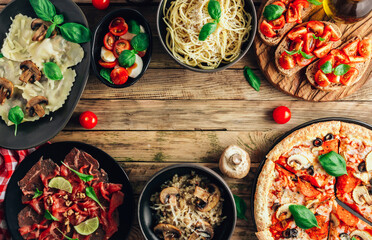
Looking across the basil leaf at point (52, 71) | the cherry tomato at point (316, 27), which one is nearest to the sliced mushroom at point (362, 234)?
the cherry tomato at point (316, 27)

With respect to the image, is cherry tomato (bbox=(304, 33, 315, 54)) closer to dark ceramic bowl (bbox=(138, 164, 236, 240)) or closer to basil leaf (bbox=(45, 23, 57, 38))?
dark ceramic bowl (bbox=(138, 164, 236, 240))

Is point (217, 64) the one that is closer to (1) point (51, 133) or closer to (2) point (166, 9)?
(2) point (166, 9)

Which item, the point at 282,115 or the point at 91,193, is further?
the point at 282,115

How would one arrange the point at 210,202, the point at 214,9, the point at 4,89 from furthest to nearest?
the point at 210,202, the point at 4,89, the point at 214,9

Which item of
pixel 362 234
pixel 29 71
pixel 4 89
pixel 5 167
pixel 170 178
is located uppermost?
pixel 29 71

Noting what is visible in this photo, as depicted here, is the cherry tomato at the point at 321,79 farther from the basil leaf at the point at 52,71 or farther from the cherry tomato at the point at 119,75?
the basil leaf at the point at 52,71

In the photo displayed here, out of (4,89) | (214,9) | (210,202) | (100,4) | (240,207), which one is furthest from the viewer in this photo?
(240,207)

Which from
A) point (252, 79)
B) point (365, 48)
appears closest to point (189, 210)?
point (252, 79)

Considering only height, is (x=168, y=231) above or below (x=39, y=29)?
below

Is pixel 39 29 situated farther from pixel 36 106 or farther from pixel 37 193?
pixel 37 193
